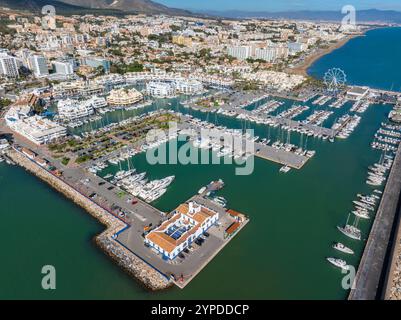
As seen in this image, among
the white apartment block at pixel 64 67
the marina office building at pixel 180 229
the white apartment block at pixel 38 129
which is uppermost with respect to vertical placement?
the white apartment block at pixel 64 67

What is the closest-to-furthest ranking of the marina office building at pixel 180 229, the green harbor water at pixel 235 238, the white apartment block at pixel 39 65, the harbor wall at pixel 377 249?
the harbor wall at pixel 377 249 → the green harbor water at pixel 235 238 → the marina office building at pixel 180 229 → the white apartment block at pixel 39 65

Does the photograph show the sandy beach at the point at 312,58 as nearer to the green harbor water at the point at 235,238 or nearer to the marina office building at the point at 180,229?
the green harbor water at the point at 235,238

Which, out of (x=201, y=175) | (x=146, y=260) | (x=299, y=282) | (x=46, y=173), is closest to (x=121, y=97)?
(x=46, y=173)

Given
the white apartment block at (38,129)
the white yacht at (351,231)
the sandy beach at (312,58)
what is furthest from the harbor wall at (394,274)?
the sandy beach at (312,58)

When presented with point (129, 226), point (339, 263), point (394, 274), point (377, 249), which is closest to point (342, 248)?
point (339, 263)

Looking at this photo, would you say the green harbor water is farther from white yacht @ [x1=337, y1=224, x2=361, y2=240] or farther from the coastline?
the coastline

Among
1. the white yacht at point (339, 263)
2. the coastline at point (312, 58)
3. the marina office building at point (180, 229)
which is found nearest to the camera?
the white yacht at point (339, 263)

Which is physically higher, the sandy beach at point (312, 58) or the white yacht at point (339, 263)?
the sandy beach at point (312, 58)
